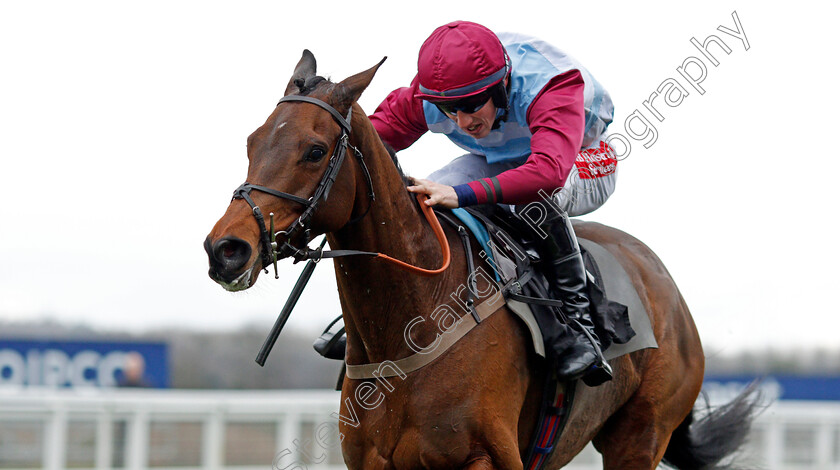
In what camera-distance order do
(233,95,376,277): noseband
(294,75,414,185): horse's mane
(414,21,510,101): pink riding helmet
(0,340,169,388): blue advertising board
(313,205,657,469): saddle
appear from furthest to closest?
(0,340,169,388): blue advertising board → (313,205,657,469): saddle → (414,21,510,101): pink riding helmet → (294,75,414,185): horse's mane → (233,95,376,277): noseband

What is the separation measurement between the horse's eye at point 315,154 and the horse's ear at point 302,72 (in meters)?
0.32

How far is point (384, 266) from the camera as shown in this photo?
10.4 feet

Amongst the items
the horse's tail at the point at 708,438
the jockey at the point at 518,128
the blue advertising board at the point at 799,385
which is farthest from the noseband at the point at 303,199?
the blue advertising board at the point at 799,385

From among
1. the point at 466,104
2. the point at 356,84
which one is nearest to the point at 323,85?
the point at 356,84

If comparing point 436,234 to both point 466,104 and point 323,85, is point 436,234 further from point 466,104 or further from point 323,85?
Result: point 323,85

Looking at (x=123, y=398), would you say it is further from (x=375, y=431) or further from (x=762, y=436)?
(x=762, y=436)

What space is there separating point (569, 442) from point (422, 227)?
1214 mm

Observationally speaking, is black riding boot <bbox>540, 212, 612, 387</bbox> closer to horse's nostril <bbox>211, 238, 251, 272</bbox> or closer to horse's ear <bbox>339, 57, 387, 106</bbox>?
horse's ear <bbox>339, 57, 387, 106</bbox>

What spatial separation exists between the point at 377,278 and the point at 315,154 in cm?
53

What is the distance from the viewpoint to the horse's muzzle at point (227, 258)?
8.48 feet

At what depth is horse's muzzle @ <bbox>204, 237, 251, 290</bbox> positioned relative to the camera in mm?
Result: 2586

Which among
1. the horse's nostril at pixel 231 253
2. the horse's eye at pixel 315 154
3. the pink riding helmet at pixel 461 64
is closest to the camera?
the horse's nostril at pixel 231 253

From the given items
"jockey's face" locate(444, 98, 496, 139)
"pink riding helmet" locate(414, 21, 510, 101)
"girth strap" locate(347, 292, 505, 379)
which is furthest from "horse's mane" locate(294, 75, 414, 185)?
"girth strap" locate(347, 292, 505, 379)

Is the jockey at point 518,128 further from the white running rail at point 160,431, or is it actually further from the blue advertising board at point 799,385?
the blue advertising board at point 799,385
